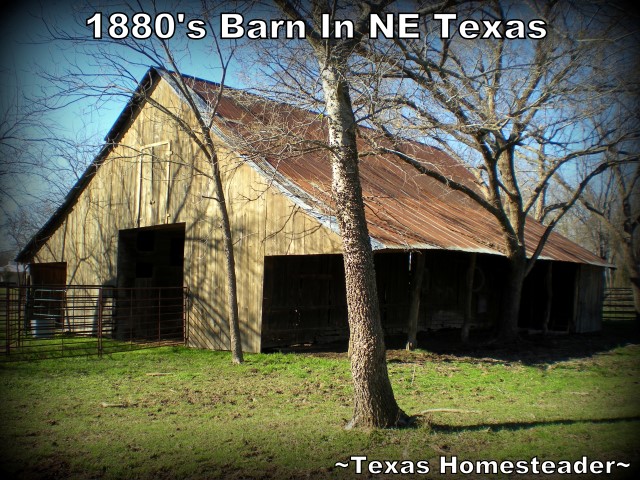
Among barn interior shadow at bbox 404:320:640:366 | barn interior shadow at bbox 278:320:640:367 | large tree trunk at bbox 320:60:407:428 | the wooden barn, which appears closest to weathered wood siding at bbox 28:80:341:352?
the wooden barn

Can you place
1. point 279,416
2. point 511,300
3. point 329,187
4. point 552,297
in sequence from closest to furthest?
point 279,416 < point 329,187 < point 511,300 < point 552,297

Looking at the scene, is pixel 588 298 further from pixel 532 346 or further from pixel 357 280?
pixel 357 280

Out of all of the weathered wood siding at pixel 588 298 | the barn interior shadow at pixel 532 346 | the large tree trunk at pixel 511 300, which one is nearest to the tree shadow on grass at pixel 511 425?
the barn interior shadow at pixel 532 346

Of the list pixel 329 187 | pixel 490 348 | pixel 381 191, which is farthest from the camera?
pixel 381 191

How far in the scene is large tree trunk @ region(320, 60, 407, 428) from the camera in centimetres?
696

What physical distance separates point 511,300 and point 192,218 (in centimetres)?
871

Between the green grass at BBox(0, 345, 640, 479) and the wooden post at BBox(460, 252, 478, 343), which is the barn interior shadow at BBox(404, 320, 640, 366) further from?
the green grass at BBox(0, 345, 640, 479)

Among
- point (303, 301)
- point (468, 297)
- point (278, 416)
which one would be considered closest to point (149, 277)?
point (303, 301)

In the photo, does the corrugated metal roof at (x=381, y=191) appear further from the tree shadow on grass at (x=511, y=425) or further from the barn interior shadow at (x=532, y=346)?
the tree shadow on grass at (x=511, y=425)

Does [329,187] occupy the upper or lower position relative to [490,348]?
upper

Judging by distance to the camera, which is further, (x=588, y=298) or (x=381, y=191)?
(x=588, y=298)

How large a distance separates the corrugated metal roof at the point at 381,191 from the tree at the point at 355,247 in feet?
2.35

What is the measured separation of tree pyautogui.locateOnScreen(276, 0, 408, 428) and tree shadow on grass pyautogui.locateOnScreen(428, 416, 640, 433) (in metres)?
0.47

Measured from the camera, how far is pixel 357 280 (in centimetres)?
712
